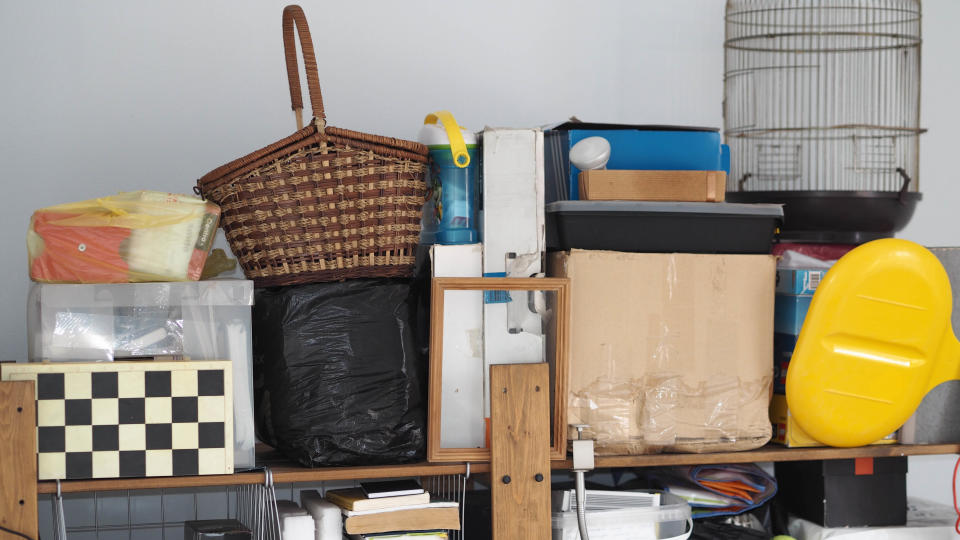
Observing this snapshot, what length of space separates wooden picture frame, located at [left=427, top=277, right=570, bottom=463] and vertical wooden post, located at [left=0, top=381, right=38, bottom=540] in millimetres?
700

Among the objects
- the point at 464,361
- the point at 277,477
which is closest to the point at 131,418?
the point at 277,477

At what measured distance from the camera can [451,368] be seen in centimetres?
183

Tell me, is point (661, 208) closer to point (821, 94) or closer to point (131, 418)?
point (821, 94)

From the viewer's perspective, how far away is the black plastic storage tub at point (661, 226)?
1853 mm

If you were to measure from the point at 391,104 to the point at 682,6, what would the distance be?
Answer: 2.79 feet

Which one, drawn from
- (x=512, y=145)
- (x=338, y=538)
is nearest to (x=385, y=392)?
(x=338, y=538)

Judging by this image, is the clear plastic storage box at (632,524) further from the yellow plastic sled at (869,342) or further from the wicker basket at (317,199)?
the wicker basket at (317,199)

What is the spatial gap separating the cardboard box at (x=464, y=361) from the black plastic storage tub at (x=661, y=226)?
0.19 m

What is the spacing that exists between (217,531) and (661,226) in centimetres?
104

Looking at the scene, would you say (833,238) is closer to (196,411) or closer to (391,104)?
(391,104)

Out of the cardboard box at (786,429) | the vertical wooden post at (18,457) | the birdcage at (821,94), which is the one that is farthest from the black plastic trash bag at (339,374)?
the birdcage at (821,94)

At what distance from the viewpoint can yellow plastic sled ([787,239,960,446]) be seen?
72.8 inches

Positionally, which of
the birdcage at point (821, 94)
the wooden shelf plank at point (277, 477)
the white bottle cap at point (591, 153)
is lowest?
the wooden shelf plank at point (277, 477)

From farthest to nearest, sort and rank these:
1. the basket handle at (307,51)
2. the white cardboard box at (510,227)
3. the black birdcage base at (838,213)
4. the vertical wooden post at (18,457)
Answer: the black birdcage base at (838,213) < the white cardboard box at (510,227) < the basket handle at (307,51) < the vertical wooden post at (18,457)
